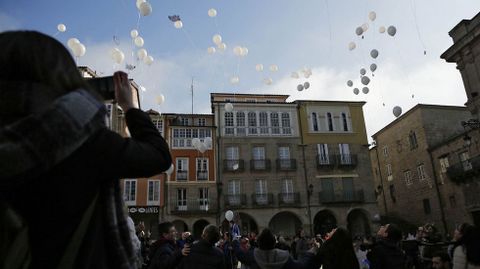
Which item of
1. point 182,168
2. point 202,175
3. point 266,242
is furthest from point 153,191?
point 266,242

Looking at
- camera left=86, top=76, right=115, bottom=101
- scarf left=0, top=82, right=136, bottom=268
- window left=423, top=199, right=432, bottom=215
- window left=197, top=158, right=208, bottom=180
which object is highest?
window left=197, top=158, right=208, bottom=180

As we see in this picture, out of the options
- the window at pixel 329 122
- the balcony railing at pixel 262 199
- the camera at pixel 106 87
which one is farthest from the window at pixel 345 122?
the camera at pixel 106 87

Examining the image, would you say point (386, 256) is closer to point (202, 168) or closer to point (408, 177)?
point (202, 168)

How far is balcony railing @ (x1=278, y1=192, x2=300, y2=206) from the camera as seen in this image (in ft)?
103

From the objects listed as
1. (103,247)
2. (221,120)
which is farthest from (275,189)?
(103,247)

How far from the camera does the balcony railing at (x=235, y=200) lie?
1209 inches

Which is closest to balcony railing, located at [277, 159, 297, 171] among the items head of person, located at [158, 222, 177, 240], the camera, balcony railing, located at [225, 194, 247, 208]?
balcony railing, located at [225, 194, 247, 208]

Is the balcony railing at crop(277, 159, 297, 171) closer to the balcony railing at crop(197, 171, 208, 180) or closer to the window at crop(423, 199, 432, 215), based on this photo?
the balcony railing at crop(197, 171, 208, 180)

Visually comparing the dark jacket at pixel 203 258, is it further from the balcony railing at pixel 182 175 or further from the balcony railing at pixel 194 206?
the balcony railing at pixel 182 175

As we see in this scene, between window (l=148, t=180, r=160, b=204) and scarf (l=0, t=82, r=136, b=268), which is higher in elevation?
window (l=148, t=180, r=160, b=204)

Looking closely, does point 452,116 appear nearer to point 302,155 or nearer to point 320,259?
point 302,155

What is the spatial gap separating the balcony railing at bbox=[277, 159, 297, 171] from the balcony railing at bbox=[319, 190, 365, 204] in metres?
3.36

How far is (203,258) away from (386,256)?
106 inches

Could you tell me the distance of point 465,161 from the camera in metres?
27.5
